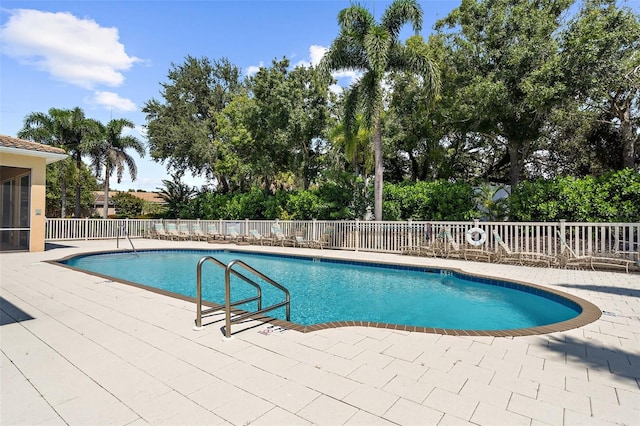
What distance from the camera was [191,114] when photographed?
26.1 meters

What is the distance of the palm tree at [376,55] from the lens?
12.8m

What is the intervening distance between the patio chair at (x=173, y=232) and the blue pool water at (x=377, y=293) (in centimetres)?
673

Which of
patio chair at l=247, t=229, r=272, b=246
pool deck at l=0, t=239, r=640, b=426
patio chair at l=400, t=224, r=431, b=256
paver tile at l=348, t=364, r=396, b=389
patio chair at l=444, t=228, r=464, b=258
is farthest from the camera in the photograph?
patio chair at l=247, t=229, r=272, b=246

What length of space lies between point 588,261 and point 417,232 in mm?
4599

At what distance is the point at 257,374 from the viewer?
2.80 m

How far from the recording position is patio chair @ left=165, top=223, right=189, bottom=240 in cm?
1838

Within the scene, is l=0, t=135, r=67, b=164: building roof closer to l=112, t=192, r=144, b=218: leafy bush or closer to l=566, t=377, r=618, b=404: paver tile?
l=566, t=377, r=618, b=404: paver tile

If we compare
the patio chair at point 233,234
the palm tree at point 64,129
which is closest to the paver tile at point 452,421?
the patio chair at point 233,234

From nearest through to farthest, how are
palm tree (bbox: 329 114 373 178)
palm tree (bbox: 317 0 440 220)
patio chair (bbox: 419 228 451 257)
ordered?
patio chair (bbox: 419 228 451 257)
palm tree (bbox: 317 0 440 220)
palm tree (bbox: 329 114 373 178)

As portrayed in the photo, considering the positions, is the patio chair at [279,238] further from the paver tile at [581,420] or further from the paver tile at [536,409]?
the paver tile at [581,420]

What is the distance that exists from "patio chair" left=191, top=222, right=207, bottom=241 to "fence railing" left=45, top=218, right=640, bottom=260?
280 mm

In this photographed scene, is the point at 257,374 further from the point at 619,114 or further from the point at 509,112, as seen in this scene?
the point at 619,114

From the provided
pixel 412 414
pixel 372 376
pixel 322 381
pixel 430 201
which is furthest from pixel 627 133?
pixel 322 381

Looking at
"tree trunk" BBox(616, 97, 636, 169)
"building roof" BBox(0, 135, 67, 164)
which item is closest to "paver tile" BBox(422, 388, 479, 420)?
"building roof" BBox(0, 135, 67, 164)
